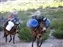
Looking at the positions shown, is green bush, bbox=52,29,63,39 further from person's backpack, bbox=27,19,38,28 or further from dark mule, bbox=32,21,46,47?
person's backpack, bbox=27,19,38,28

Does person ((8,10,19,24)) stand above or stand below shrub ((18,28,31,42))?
above

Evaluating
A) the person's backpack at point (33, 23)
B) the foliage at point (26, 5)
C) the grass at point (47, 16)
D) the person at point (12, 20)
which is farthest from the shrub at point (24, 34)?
the person's backpack at point (33, 23)

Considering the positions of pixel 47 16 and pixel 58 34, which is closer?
pixel 47 16

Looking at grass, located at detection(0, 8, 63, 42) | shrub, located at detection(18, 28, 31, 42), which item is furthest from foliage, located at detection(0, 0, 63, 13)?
shrub, located at detection(18, 28, 31, 42)

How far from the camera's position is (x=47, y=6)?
13.8ft

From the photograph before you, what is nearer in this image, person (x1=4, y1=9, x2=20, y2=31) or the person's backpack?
the person's backpack

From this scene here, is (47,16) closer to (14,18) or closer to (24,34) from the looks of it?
(24,34)

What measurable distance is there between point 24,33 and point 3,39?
0.34 meters

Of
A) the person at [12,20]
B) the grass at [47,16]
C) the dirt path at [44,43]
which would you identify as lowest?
the dirt path at [44,43]

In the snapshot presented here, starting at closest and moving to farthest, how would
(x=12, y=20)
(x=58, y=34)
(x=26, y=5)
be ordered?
(x=12, y=20) → (x=58, y=34) → (x=26, y=5)

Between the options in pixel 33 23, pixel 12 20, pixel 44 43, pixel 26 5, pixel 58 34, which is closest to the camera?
pixel 33 23

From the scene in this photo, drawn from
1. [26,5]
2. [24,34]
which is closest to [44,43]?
[24,34]

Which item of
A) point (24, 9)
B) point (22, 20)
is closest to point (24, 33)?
point (22, 20)

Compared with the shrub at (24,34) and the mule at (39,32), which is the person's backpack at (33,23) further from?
the shrub at (24,34)
